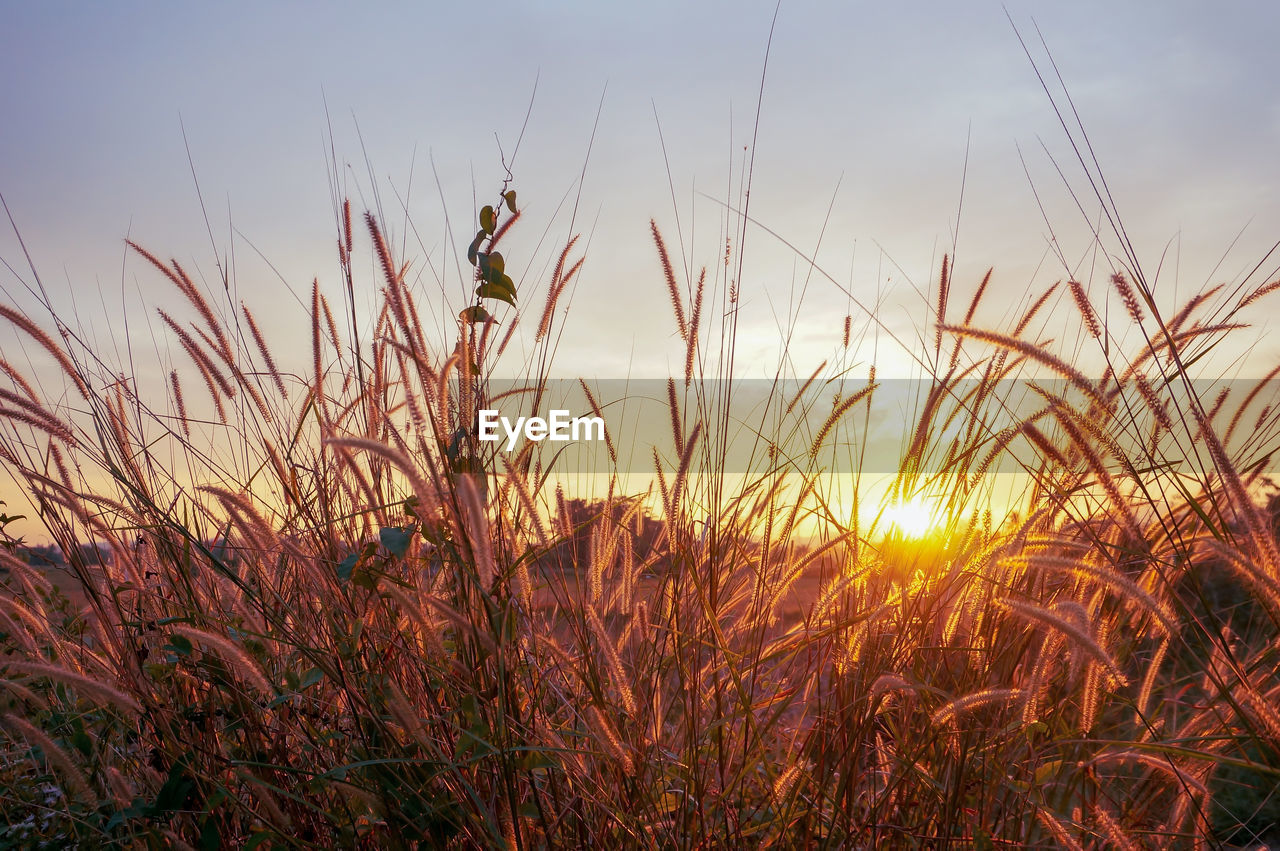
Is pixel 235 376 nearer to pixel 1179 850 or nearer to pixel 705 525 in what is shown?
pixel 705 525

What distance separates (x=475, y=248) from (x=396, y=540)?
0.67 metres

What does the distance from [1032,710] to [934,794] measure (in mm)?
291

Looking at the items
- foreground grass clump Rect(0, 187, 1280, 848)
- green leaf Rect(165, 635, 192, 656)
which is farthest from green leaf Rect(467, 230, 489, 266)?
green leaf Rect(165, 635, 192, 656)

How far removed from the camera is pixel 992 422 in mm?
2074

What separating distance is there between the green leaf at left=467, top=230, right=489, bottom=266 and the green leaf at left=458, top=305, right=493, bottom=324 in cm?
11

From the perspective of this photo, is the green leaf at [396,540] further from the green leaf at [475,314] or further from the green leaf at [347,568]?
the green leaf at [475,314]

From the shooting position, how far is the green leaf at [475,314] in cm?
169

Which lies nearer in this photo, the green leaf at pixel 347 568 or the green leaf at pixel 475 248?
the green leaf at pixel 347 568

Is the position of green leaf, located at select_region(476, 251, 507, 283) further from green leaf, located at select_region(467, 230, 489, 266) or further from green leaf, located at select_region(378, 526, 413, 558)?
green leaf, located at select_region(378, 526, 413, 558)

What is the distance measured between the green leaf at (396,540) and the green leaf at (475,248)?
0.61 metres

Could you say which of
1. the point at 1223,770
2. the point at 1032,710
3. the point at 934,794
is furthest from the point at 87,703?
the point at 1223,770

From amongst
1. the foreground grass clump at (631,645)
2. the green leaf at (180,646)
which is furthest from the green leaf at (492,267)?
the green leaf at (180,646)

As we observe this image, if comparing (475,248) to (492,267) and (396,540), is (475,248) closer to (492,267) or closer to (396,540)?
(492,267)

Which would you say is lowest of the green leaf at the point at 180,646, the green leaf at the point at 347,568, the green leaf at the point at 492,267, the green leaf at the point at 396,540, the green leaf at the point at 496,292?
the green leaf at the point at 180,646
